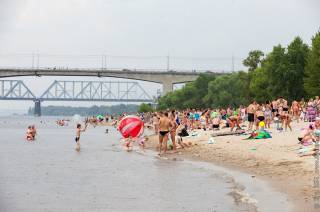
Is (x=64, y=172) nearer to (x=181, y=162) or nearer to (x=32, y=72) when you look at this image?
(x=181, y=162)

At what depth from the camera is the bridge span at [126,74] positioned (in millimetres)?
129250

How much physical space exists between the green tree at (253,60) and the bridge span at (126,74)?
49665 mm

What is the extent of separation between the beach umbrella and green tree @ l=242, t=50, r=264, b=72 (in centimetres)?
4915

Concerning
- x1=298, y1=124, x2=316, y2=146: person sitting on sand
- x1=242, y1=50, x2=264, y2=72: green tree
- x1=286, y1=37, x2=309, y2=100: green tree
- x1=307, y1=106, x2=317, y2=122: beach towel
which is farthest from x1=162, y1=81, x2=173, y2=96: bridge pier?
x1=298, y1=124, x2=316, y2=146: person sitting on sand

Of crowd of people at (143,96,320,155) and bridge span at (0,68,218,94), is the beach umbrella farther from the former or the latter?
bridge span at (0,68,218,94)

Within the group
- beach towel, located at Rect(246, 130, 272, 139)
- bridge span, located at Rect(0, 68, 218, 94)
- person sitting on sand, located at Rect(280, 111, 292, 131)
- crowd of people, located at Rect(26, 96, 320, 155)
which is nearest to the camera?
crowd of people, located at Rect(26, 96, 320, 155)

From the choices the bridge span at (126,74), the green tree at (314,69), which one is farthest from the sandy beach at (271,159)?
the bridge span at (126,74)

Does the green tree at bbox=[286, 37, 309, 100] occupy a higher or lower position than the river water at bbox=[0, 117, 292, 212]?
higher

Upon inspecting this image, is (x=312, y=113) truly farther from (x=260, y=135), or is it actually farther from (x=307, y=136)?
(x=307, y=136)

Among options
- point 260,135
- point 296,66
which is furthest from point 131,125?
point 296,66

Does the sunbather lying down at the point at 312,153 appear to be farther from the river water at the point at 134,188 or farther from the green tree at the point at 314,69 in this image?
the green tree at the point at 314,69

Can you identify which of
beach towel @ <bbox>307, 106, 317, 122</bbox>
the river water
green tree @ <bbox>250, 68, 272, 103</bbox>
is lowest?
the river water

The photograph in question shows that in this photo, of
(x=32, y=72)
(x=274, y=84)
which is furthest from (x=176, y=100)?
(x=274, y=84)

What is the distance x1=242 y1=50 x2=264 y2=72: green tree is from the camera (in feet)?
253
